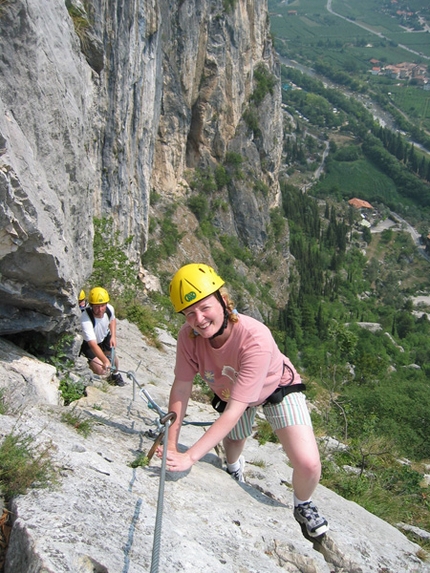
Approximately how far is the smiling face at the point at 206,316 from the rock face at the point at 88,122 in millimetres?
1584

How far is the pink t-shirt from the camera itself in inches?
139

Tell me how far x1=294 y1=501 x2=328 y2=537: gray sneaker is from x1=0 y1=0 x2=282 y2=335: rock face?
9.34 ft

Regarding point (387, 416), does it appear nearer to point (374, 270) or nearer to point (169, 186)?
point (169, 186)

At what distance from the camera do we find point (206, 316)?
3.49 metres

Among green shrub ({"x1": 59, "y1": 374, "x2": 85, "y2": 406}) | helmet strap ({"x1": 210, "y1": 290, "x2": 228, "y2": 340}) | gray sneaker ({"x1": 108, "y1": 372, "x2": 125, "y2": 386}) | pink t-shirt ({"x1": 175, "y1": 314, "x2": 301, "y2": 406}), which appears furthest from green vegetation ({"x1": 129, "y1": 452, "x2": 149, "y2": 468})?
gray sneaker ({"x1": 108, "y1": 372, "x2": 125, "y2": 386})

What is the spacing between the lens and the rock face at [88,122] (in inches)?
171

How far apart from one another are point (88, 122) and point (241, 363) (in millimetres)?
5013

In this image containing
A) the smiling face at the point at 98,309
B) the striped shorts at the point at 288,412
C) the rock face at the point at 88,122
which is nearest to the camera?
the striped shorts at the point at 288,412

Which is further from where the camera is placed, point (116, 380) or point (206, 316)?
point (116, 380)

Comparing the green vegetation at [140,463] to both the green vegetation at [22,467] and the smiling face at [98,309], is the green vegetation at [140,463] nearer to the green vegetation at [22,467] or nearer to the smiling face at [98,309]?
the green vegetation at [22,467]

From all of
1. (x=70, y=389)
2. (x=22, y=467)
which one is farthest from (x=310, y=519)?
(x=70, y=389)

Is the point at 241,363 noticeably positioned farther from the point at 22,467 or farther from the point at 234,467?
the point at 22,467

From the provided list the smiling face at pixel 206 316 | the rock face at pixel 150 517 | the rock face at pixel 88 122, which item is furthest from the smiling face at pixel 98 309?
the smiling face at pixel 206 316

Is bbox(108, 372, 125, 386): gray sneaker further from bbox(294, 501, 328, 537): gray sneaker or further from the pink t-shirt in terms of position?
bbox(294, 501, 328, 537): gray sneaker
